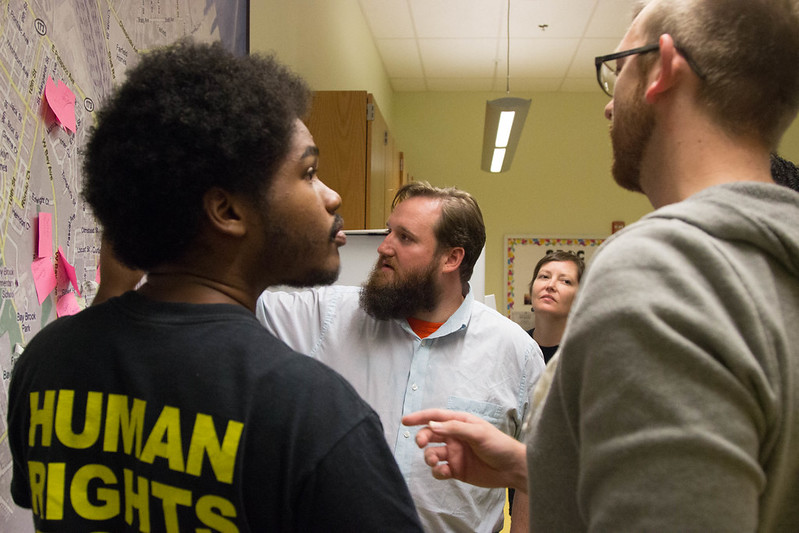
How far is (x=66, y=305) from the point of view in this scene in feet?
3.90

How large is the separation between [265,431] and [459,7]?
423 centimetres

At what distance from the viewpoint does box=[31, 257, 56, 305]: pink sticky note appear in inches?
42.6

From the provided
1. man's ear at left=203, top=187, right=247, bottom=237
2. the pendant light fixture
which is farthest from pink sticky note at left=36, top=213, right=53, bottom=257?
the pendant light fixture

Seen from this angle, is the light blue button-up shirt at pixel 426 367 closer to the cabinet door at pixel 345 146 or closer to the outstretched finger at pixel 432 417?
the outstretched finger at pixel 432 417

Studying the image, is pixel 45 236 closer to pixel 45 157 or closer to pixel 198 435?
pixel 45 157

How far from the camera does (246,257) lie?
807 millimetres

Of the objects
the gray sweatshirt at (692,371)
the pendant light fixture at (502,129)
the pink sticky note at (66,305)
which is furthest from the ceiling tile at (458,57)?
the gray sweatshirt at (692,371)

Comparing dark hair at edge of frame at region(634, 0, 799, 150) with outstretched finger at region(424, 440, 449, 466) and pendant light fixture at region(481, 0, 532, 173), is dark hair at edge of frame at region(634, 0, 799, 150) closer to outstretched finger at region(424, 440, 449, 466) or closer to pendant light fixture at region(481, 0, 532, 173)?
outstretched finger at region(424, 440, 449, 466)

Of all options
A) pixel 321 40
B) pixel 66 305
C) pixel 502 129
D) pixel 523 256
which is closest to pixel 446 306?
pixel 66 305

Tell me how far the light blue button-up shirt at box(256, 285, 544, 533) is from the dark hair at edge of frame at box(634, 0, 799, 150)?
3.48ft

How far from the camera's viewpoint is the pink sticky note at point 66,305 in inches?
45.7

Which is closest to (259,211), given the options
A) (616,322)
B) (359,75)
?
(616,322)

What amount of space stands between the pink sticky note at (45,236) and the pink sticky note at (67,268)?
0.12ft

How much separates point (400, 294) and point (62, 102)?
37.0 inches
